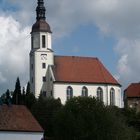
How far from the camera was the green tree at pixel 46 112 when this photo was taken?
99.6m

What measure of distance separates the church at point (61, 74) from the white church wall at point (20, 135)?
213ft

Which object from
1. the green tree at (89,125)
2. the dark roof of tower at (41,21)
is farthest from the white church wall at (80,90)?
the green tree at (89,125)

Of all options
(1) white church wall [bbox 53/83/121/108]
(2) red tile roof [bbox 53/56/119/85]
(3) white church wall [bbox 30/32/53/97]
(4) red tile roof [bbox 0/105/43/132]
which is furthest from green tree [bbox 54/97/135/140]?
(2) red tile roof [bbox 53/56/119/85]

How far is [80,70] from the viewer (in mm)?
144000

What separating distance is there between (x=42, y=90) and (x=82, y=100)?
156ft

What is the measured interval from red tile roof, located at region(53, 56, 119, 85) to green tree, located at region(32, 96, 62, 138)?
21630mm

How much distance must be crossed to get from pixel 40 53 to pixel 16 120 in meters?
69.0

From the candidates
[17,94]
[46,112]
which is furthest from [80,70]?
[46,112]

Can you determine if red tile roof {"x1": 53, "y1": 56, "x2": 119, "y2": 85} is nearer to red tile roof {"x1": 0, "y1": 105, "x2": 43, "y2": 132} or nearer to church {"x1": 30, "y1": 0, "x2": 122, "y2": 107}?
church {"x1": 30, "y1": 0, "x2": 122, "y2": 107}

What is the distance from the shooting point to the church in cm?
13975

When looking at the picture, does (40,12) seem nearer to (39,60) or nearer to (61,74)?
(39,60)

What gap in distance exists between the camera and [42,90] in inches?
5507

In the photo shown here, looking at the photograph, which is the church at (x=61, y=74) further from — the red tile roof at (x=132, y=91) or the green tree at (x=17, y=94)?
the green tree at (x=17, y=94)

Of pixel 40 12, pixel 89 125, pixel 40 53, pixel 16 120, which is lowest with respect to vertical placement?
pixel 89 125
